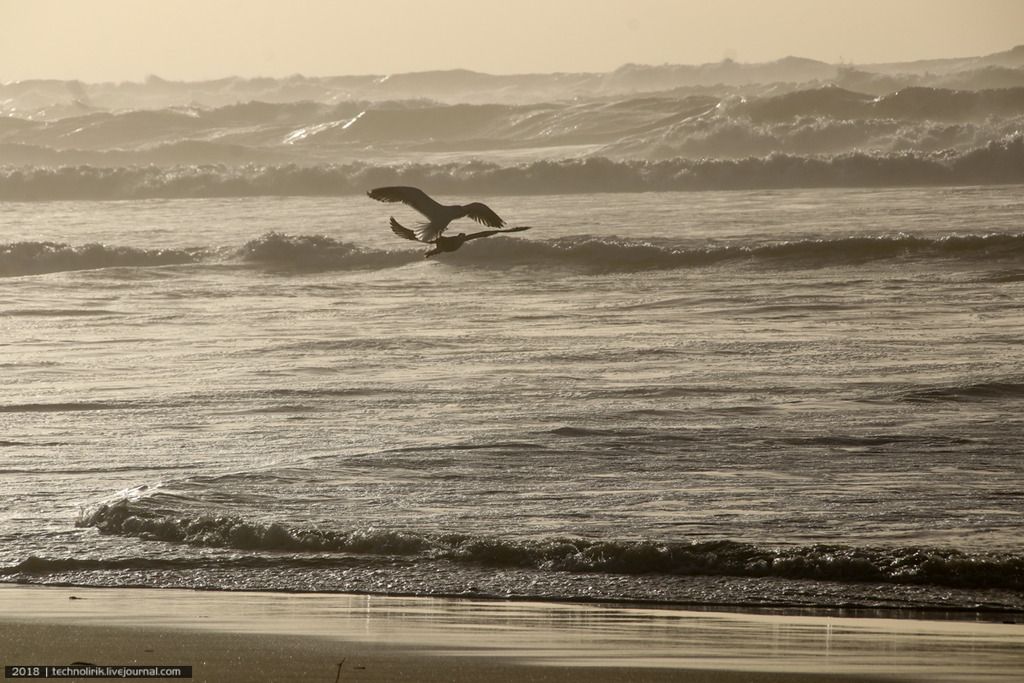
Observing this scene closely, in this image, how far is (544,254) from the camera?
21.6m

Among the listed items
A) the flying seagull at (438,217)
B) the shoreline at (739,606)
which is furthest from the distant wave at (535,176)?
the shoreline at (739,606)

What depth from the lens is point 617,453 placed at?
30.9ft

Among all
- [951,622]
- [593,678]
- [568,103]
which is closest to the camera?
[593,678]

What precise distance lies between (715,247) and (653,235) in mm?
2265

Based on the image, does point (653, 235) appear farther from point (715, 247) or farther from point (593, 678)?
point (593, 678)

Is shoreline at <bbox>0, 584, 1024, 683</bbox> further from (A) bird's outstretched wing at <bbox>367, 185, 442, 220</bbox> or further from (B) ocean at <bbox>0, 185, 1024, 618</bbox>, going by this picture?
(A) bird's outstretched wing at <bbox>367, 185, 442, 220</bbox>

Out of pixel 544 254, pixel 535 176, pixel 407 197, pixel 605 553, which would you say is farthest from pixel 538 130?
pixel 605 553

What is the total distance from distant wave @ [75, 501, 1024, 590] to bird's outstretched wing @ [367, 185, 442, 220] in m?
1.65

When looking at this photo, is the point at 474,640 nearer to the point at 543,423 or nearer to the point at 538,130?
the point at 543,423

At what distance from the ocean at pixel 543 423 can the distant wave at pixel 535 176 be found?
10.6 metres

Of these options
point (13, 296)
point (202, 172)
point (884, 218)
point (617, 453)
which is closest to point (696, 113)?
point (202, 172)

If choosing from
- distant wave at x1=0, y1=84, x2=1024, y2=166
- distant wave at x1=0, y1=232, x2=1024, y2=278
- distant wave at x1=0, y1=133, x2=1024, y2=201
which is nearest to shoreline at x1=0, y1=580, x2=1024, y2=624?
distant wave at x1=0, y1=232, x2=1024, y2=278

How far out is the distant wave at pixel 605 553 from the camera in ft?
22.5

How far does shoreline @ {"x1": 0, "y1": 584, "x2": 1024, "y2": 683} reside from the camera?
5637mm
